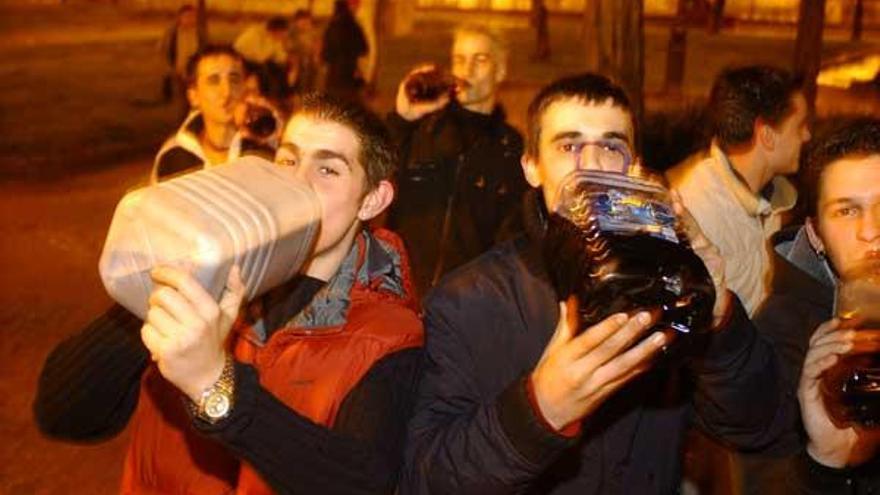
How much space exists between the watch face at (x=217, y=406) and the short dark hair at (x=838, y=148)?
1.66 meters

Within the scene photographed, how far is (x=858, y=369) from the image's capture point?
225 cm

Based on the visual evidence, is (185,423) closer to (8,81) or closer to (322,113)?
(322,113)

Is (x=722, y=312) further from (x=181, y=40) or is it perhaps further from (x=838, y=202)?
(x=181, y=40)

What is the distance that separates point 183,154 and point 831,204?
3.27 m

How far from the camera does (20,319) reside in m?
7.98

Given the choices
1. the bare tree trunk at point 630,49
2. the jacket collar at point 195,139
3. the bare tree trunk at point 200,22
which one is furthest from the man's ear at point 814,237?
the bare tree trunk at point 200,22

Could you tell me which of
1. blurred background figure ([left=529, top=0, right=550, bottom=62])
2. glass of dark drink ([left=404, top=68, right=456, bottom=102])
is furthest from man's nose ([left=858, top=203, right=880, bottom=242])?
blurred background figure ([left=529, top=0, right=550, bottom=62])

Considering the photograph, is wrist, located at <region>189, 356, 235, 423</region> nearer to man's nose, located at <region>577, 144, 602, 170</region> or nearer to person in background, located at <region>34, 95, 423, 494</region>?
person in background, located at <region>34, 95, 423, 494</region>

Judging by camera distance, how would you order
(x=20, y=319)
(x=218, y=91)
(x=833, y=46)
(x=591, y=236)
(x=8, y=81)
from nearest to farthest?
(x=591, y=236) → (x=218, y=91) → (x=20, y=319) → (x=8, y=81) → (x=833, y=46)

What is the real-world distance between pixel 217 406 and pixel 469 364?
65 cm

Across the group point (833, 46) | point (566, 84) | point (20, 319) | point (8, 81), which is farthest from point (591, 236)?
point (833, 46)

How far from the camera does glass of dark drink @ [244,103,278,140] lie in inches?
213

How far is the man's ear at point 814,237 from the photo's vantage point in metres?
3.04

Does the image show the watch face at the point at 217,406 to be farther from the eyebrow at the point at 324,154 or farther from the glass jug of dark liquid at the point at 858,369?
the glass jug of dark liquid at the point at 858,369
